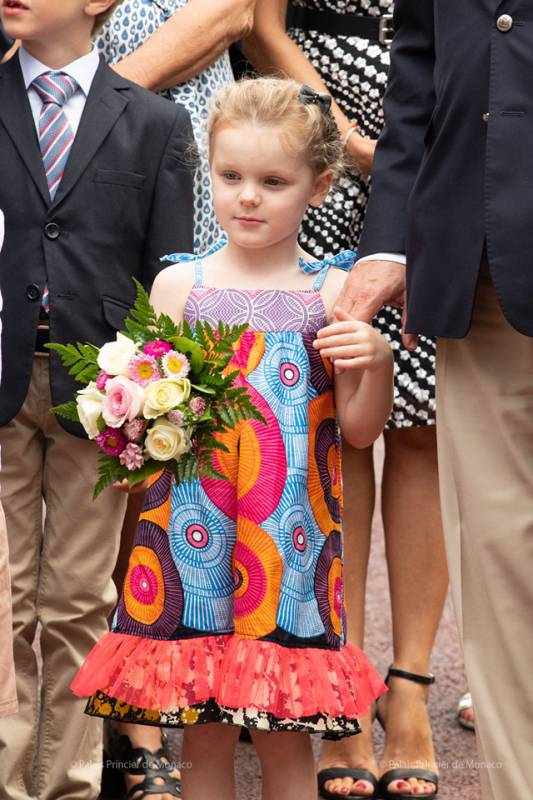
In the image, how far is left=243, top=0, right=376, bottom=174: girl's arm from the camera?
15.2 ft

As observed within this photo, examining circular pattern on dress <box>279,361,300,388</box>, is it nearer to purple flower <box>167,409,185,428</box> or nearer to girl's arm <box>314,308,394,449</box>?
girl's arm <box>314,308,394,449</box>

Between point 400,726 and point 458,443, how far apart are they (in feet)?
4.88

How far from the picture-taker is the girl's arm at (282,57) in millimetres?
4645

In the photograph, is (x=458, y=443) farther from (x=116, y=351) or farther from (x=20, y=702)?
(x=20, y=702)

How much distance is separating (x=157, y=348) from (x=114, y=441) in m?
0.23

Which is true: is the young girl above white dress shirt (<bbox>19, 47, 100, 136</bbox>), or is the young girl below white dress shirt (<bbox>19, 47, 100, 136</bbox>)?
below

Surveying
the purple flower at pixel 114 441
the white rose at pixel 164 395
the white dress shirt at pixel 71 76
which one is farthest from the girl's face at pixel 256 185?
the white dress shirt at pixel 71 76

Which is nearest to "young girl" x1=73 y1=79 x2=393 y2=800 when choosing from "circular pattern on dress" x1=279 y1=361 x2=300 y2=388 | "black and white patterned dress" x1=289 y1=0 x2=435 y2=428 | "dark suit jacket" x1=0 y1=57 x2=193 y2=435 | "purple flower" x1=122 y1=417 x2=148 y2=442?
"circular pattern on dress" x1=279 y1=361 x2=300 y2=388

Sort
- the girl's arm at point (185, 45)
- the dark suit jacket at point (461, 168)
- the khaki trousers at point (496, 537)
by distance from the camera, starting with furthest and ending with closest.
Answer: the girl's arm at point (185, 45), the khaki trousers at point (496, 537), the dark suit jacket at point (461, 168)

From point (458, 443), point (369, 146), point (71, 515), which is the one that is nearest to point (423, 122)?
point (458, 443)

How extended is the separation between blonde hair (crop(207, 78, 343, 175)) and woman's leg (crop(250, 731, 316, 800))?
138 centimetres

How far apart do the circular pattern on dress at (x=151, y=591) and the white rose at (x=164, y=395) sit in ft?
1.35

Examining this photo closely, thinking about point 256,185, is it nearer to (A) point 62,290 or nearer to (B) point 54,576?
(A) point 62,290

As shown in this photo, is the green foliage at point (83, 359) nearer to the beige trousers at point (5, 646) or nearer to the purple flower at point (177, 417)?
the purple flower at point (177, 417)
